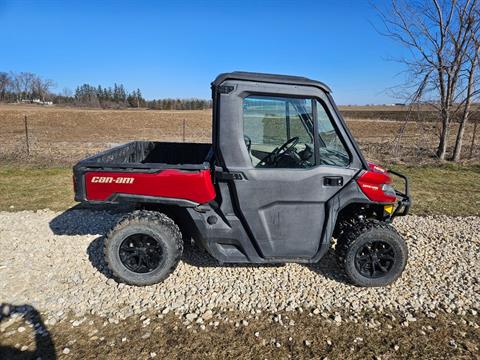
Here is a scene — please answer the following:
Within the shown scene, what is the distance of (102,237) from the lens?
4.51 m

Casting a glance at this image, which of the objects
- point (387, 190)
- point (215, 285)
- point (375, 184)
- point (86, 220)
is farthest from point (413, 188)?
point (86, 220)

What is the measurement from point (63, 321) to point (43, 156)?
9115 mm

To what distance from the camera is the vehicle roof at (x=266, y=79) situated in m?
3.04

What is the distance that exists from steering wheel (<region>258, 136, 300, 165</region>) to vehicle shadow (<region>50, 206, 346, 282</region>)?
1.29 m

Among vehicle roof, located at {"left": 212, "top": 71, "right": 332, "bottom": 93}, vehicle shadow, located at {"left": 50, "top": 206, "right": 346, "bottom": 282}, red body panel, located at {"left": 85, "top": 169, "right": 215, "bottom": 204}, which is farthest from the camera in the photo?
vehicle shadow, located at {"left": 50, "top": 206, "right": 346, "bottom": 282}

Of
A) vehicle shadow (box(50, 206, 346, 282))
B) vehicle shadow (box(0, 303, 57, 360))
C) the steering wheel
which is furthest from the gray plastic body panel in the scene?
vehicle shadow (box(0, 303, 57, 360))

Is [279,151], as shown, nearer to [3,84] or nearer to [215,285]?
[215,285]

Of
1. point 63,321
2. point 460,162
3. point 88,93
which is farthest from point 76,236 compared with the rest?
point 88,93

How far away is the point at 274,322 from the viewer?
2904 mm

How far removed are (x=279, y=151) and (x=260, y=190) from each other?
0.44m

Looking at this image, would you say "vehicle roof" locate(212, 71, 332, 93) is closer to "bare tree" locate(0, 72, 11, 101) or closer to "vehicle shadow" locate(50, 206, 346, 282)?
"vehicle shadow" locate(50, 206, 346, 282)

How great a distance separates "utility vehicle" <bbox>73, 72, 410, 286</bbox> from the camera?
3111 mm

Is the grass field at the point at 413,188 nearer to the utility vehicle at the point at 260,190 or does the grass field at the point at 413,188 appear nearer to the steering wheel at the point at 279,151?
the utility vehicle at the point at 260,190

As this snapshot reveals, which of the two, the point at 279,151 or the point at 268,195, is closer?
the point at 268,195
